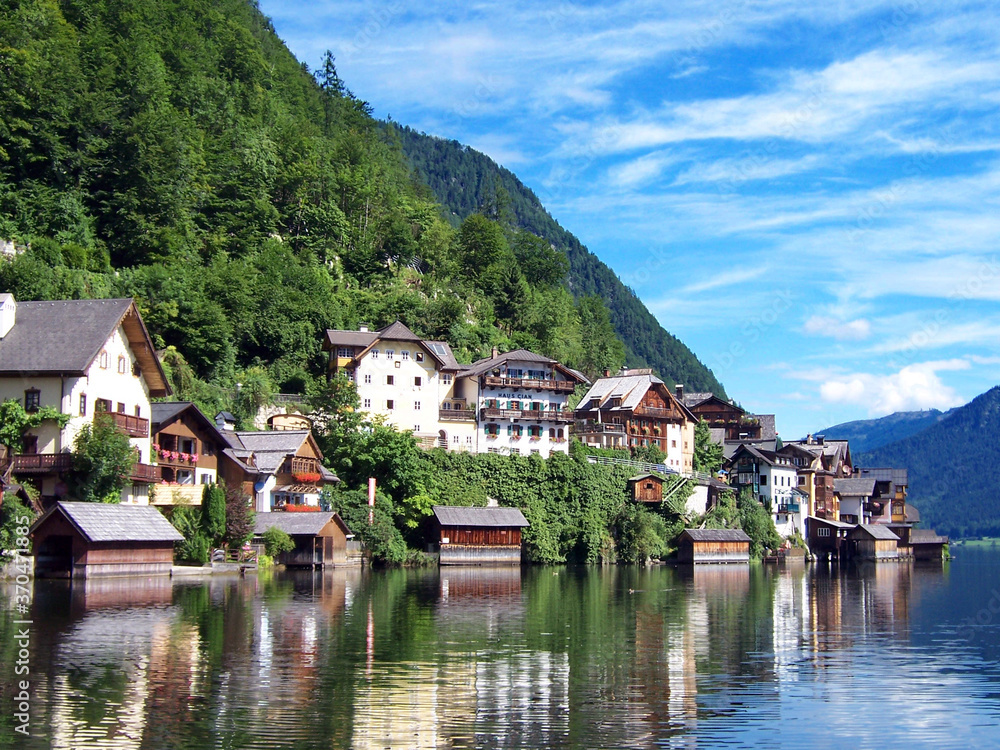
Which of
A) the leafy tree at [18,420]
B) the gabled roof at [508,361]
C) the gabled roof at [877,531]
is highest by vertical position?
the gabled roof at [508,361]

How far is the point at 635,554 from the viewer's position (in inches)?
3440

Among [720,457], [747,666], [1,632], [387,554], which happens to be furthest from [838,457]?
[1,632]

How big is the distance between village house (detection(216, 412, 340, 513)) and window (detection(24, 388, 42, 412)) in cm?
1539

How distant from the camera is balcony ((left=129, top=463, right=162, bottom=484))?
52853mm

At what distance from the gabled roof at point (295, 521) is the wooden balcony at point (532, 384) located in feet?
96.5

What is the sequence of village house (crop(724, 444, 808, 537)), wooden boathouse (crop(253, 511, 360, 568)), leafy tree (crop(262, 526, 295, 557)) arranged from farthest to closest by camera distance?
1. village house (crop(724, 444, 808, 537))
2. wooden boathouse (crop(253, 511, 360, 568))
3. leafy tree (crop(262, 526, 295, 557))

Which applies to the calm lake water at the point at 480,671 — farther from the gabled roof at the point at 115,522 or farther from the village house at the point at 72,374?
the village house at the point at 72,374

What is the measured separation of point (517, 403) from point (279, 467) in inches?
1172

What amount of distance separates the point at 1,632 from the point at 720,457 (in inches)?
3555

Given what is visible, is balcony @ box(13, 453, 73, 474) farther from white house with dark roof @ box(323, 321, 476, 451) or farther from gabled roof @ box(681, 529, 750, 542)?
gabled roof @ box(681, 529, 750, 542)

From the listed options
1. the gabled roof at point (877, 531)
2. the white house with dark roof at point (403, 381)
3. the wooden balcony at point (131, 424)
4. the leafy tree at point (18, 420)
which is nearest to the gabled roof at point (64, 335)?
the leafy tree at point (18, 420)

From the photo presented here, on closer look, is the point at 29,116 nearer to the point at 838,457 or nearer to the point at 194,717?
the point at 194,717

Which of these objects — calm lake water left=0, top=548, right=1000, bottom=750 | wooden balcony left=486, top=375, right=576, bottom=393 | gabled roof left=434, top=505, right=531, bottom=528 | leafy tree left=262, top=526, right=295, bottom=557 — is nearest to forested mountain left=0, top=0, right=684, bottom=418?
wooden balcony left=486, top=375, right=576, bottom=393

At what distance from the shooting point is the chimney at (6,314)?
52438mm
